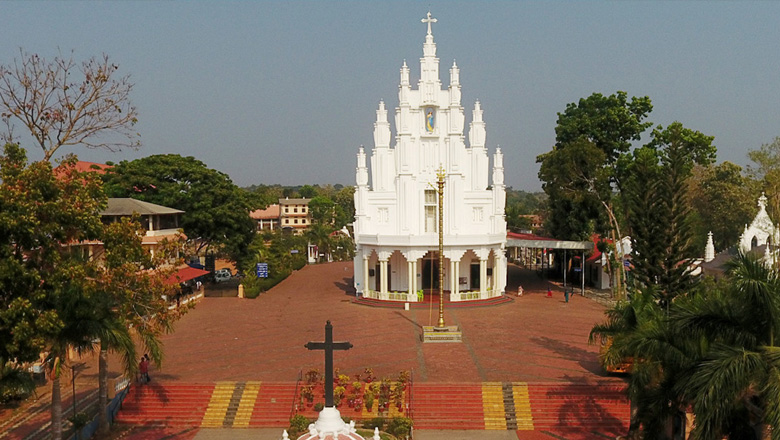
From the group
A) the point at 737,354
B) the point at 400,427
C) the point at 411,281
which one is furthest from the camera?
the point at 411,281

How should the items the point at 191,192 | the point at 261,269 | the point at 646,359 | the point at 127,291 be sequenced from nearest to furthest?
the point at 646,359, the point at 127,291, the point at 191,192, the point at 261,269

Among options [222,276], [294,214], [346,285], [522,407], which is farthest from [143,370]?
[294,214]

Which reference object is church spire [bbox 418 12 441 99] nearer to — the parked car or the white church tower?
the white church tower

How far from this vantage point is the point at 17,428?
19125mm

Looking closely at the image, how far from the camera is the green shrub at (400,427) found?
18.5m

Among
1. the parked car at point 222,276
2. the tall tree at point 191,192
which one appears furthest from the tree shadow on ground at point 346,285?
the parked car at point 222,276

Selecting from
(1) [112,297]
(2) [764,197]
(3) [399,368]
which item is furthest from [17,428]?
(2) [764,197]

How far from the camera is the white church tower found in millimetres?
39281

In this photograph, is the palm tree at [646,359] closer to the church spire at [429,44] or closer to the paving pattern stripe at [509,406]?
the paving pattern stripe at [509,406]

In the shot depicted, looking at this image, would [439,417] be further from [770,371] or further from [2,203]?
[2,203]

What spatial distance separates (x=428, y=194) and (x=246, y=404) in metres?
21.6

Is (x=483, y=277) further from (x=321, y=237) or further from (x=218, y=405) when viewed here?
(x=321, y=237)

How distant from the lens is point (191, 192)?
4522 cm

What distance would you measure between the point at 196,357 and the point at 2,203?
14.3 metres
